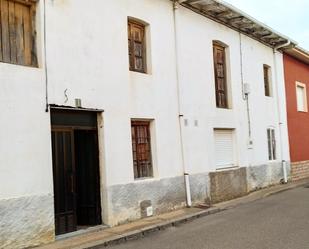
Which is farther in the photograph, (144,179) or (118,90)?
(144,179)

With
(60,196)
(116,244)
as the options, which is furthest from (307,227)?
(60,196)

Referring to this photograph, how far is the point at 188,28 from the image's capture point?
524 inches

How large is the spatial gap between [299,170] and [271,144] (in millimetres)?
3023

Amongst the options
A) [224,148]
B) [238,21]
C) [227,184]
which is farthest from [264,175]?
[238,21]

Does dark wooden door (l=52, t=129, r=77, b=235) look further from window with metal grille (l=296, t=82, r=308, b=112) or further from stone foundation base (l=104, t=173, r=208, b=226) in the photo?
window with metal grille (l=296, t=82, r=308, b=112)

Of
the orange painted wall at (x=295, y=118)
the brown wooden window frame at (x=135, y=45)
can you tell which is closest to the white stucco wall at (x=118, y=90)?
the brown wooden window frame at (x=135, y=45)

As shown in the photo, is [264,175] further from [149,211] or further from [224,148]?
[149,211]

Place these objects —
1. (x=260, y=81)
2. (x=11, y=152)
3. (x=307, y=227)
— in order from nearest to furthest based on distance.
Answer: (x=11, y=152)
(x=307, y=227)
(x=260, y=81)

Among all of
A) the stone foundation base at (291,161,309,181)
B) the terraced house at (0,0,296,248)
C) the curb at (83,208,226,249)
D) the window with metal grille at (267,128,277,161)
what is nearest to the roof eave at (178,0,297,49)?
the terraced house at (0,0,296,248)

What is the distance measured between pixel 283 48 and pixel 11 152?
46.4 ft

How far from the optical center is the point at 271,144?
18.3m

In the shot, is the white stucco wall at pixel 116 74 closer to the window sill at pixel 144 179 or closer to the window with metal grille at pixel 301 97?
the window sill at pixel 144 179

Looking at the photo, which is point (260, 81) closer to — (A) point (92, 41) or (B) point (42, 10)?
(A) point (92, 41)

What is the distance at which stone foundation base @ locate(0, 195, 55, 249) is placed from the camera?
25.9ft
